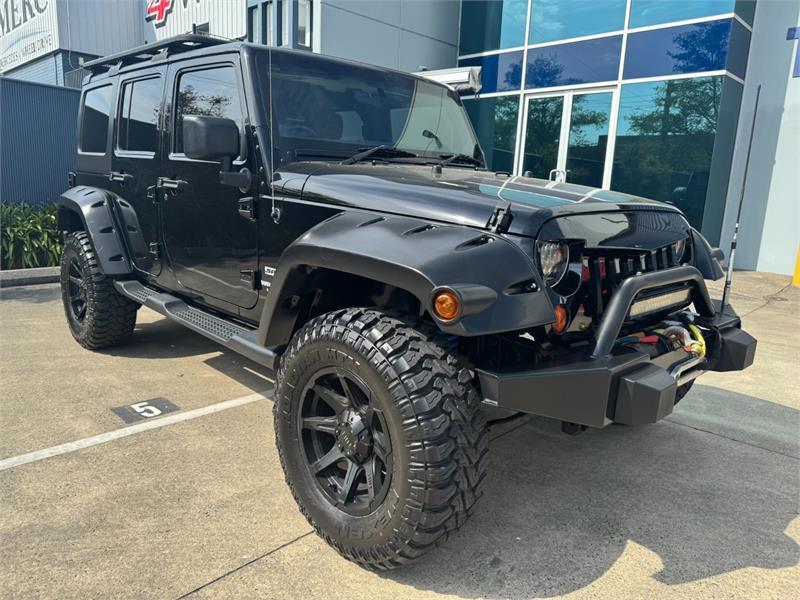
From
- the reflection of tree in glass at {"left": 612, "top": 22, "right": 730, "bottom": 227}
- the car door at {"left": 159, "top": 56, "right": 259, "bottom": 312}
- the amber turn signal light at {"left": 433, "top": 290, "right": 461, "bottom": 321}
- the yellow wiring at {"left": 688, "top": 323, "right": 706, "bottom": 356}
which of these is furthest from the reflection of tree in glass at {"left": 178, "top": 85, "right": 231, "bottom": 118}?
the reflection of tree in glass at {"left": 612, "top": 22, "right": 730, "bottom": 227}

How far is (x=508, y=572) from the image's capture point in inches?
89.1

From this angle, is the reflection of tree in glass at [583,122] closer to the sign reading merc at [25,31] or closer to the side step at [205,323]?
the side step at [205,323]

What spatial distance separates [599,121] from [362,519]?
9.45 meters

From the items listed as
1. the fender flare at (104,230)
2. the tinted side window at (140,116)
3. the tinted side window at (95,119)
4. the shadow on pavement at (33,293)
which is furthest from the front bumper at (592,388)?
the shadow on pavement at (33,293)

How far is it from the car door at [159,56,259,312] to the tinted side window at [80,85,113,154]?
1.18 m

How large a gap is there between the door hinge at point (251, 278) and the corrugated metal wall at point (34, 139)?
8.38m

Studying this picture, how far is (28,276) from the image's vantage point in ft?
24.6

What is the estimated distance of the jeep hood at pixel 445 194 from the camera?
222 cm

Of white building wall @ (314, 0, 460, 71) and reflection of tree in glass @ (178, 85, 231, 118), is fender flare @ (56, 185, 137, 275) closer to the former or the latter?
reflection of tree in glass @ (178, 85, 231, 118)

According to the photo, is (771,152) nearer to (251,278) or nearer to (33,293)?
(251,278)

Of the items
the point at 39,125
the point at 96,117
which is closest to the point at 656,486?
the point at 96,117

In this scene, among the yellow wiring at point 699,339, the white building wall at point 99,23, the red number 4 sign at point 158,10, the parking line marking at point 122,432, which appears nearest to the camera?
the yellow wiring at point 699,339

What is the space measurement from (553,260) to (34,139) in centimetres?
1043

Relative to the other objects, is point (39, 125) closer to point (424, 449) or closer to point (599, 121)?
point (599, 121)
